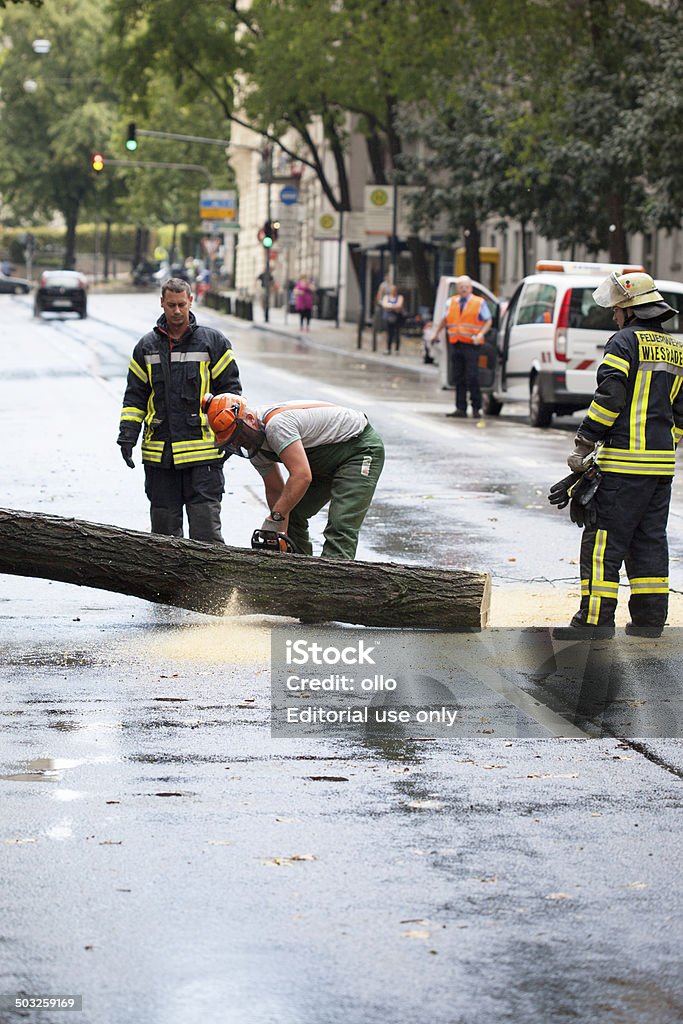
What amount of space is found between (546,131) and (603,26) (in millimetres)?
2148

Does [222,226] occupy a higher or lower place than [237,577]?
higher

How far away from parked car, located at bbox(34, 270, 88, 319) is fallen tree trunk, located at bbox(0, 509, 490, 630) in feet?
166

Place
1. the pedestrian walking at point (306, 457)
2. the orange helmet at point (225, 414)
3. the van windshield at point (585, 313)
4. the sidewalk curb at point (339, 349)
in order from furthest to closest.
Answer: the sidewalk curb at point (339, 349)
the van windshield at point (585, 313)
the pedestrian walking at point (306, 457)
the orange helmet at point (225, 414)

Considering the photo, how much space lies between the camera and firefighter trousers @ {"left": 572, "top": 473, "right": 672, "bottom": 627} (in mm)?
9203

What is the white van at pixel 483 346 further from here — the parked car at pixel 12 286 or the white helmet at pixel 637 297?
the parked car at pixel 12 286

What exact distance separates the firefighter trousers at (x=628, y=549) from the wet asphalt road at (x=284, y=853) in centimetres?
138

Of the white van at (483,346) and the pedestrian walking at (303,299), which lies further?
A: the pedestrian walking at (303,299)

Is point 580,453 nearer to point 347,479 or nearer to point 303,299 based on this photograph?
point 347,479

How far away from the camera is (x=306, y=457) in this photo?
31.4 ft

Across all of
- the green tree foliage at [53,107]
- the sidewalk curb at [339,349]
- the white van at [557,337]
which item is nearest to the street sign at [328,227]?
the sidewalk curb at [339,349]

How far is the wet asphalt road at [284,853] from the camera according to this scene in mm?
4387

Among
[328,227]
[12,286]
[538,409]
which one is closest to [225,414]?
[538,409]

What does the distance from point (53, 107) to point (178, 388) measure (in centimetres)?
9221

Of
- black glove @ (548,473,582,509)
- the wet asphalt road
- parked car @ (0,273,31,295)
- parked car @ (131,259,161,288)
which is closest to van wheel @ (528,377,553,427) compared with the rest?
the wet asphalt road
